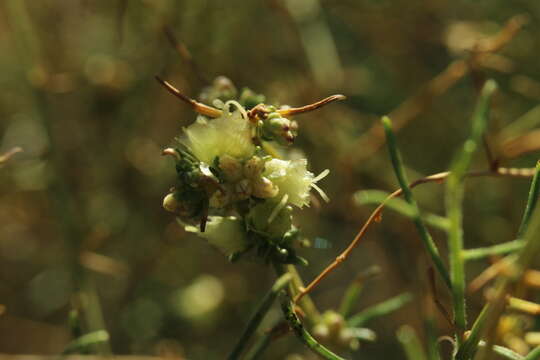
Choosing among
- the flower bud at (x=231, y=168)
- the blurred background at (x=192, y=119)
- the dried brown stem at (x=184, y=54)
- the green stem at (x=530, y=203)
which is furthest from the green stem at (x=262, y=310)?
the blurred background at (x=192, y=119)

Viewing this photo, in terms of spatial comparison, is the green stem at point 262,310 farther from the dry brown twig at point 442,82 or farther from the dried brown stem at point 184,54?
the dry brown twig at point 442,82

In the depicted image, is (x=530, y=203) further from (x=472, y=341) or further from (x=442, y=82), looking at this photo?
(x=442, y=82)

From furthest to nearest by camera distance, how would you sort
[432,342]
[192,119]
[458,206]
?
1. [192,119]
2. [432,342]
3. [458,206]

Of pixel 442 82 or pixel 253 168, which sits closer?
pixel 253 168

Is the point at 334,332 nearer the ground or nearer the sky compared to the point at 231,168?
nearer the ground

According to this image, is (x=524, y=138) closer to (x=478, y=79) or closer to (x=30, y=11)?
(x=478, y=79)

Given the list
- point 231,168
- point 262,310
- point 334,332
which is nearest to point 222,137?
point 231,168

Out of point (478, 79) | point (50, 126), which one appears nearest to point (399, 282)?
point (478, 79)
